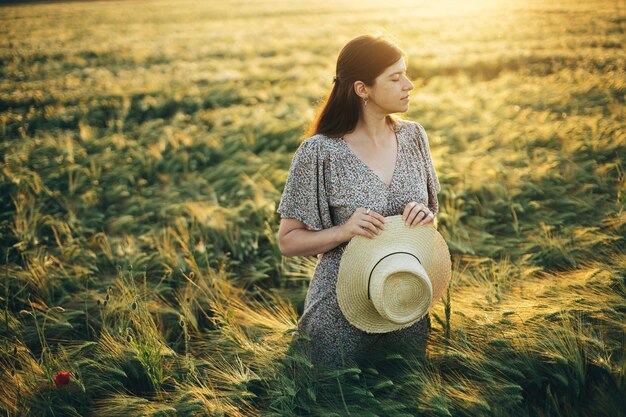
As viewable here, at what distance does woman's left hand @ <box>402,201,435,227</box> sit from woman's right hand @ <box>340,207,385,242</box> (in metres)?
0.12

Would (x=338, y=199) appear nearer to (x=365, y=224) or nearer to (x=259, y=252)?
(x=365, y=224)

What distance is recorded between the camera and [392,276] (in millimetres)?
2152

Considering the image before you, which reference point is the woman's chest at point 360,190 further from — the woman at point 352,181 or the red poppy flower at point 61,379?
the red poppy flower at point 61,379

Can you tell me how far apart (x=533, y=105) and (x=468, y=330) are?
656 cm

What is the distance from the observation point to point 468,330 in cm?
263

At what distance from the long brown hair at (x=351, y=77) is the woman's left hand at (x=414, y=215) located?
20.8 inches

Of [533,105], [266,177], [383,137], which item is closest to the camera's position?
[383,137]

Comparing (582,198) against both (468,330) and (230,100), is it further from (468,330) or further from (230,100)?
(230,100)

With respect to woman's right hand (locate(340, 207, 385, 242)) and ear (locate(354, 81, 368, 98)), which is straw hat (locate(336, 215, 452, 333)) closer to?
woman's right hand (locate(340, 207, 385, 242))

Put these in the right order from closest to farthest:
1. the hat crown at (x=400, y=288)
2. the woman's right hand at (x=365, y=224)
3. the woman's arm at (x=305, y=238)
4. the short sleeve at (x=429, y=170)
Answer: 1. the hat crown at (x=400, y=288)
2. the woman's right hand at (x=365, y=224)
3. the woman's arm at (x=305, y=238)
4. the short sleeve at (x=429, y=170)

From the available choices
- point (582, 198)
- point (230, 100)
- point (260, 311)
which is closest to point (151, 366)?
point (260, 311)

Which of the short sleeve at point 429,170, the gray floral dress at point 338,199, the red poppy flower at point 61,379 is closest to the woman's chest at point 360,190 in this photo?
the gray floral dress at point 338,199

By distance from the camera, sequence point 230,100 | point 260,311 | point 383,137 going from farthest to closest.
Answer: point 230,100 < point 260,311 < point 383,137

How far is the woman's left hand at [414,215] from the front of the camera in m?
2.27
